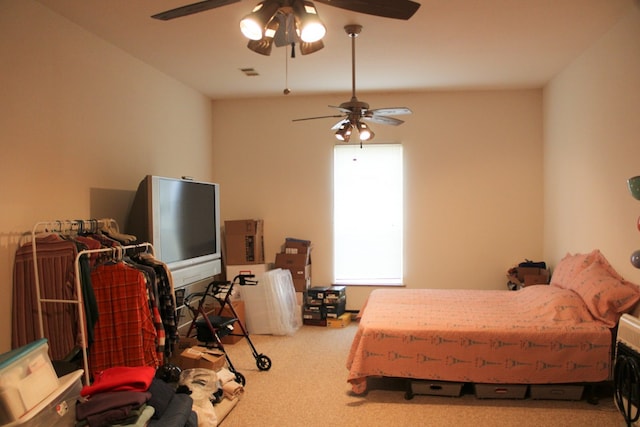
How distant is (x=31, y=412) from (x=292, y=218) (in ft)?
14.0

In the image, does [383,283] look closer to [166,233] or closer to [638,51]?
[166,233]

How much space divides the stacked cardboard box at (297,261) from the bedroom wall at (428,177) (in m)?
0.22

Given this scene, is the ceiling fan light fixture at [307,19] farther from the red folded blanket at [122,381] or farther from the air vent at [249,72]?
the air vent at [249,72]

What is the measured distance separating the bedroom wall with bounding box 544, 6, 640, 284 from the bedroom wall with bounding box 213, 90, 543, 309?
37 centimetres

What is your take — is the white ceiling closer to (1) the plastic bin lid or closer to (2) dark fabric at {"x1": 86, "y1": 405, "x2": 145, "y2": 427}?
(1) the plastic bin lid

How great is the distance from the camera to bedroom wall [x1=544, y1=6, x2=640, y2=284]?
3498 mm

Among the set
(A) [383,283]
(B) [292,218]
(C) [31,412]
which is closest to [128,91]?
(B) [292,218]

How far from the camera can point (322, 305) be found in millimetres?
5547

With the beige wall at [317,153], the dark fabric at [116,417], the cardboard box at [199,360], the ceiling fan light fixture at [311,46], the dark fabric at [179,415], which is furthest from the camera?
the cardboard box at [199,360]

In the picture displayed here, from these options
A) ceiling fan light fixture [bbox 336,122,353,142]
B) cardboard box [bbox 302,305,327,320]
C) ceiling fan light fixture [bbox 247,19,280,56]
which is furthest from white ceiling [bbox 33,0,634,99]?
cardboard box [bbox 302,305,327,320]

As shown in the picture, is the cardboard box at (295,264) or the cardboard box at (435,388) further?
the cardboard box at (295,264)

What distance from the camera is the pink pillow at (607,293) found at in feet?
10.9

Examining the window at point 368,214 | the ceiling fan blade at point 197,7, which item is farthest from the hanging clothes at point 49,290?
the window at point 368,214

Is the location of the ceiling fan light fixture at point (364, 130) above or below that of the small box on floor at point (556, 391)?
above
